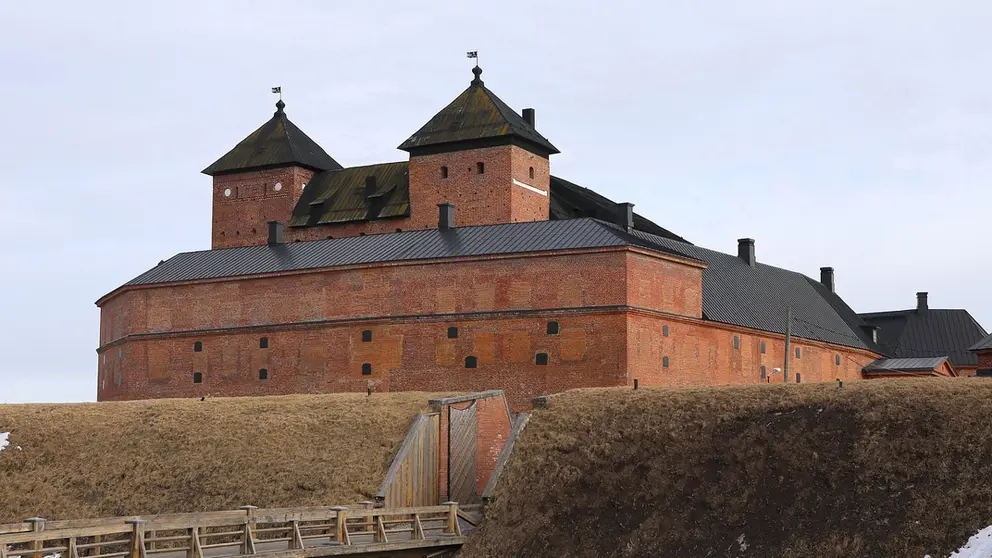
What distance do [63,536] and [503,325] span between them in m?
24.4

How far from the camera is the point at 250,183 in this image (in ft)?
218

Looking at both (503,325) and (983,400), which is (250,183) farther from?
(983,400)

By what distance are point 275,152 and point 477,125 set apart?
485 inches

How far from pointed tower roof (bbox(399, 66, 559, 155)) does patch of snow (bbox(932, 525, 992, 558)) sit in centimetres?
3616

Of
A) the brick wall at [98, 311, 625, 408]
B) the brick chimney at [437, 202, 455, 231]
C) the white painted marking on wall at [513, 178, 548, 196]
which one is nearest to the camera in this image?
the brick wall at [98, 311, 625, 408]

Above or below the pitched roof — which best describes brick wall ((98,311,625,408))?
below

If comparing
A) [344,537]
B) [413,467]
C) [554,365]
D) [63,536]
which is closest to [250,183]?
[554,365]

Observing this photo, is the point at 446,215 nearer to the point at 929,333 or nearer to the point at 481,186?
the point at 481,186

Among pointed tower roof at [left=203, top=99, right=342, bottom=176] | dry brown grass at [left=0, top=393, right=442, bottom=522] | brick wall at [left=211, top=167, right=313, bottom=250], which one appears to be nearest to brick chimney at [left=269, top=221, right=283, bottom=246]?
brick wall at [left=211, top=167, right=313, bottom=250]

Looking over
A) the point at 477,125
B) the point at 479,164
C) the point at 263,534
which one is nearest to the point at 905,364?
the point at 479,164

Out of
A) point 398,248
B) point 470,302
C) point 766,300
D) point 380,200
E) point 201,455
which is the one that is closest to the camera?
point 201,455

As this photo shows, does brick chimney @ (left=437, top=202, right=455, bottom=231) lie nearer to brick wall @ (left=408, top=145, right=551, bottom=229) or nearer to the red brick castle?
the red brick castle

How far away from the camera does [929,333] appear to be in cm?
6800

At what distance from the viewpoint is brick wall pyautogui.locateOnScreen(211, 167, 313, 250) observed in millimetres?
65250
